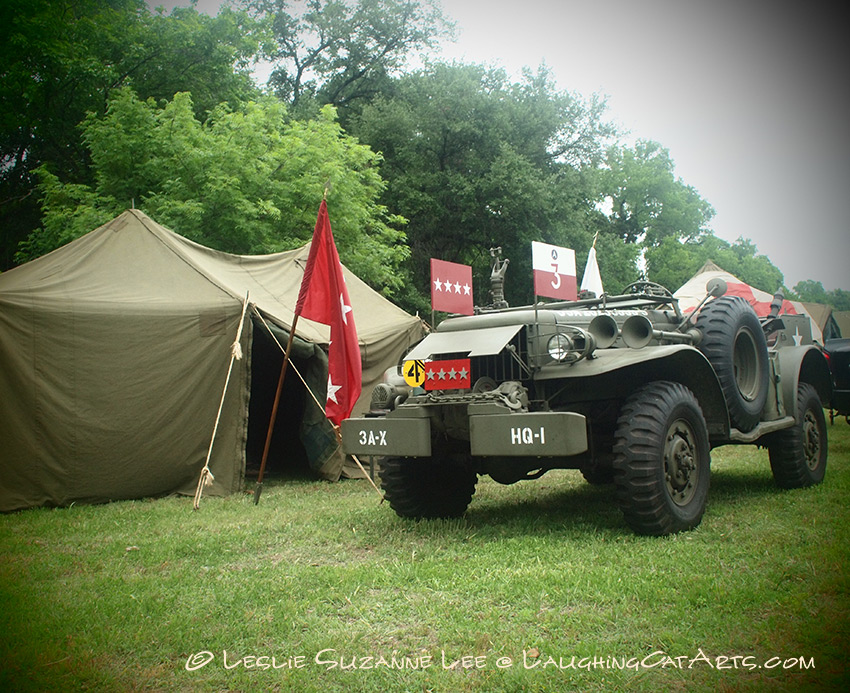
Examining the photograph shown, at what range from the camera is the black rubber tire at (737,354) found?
6.01 meters

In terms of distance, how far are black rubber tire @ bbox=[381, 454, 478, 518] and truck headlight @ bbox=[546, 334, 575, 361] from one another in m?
1.17

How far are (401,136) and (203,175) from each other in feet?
45.2

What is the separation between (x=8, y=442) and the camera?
730 cm

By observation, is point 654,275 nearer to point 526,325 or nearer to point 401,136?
point 401,136

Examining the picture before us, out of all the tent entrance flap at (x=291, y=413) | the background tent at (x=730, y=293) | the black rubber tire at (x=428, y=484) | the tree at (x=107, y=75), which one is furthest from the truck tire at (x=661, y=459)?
the tree at (x=107, y=75)

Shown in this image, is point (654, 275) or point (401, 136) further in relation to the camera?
point (654, 275)

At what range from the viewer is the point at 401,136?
2764 cm

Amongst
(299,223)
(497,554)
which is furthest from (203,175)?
(497,554)

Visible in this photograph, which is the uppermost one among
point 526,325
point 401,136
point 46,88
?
point 401,136

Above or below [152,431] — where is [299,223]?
above

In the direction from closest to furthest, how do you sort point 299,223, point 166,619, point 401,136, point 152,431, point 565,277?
point 166,619 → point 565,277 → point 152,431 → point 299,223 → point 401,136

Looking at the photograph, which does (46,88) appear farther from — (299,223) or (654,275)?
(654,275)

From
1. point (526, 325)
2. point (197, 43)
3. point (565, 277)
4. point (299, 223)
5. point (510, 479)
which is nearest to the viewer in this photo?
point (526, 325)

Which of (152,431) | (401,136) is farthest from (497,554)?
(401,136)
